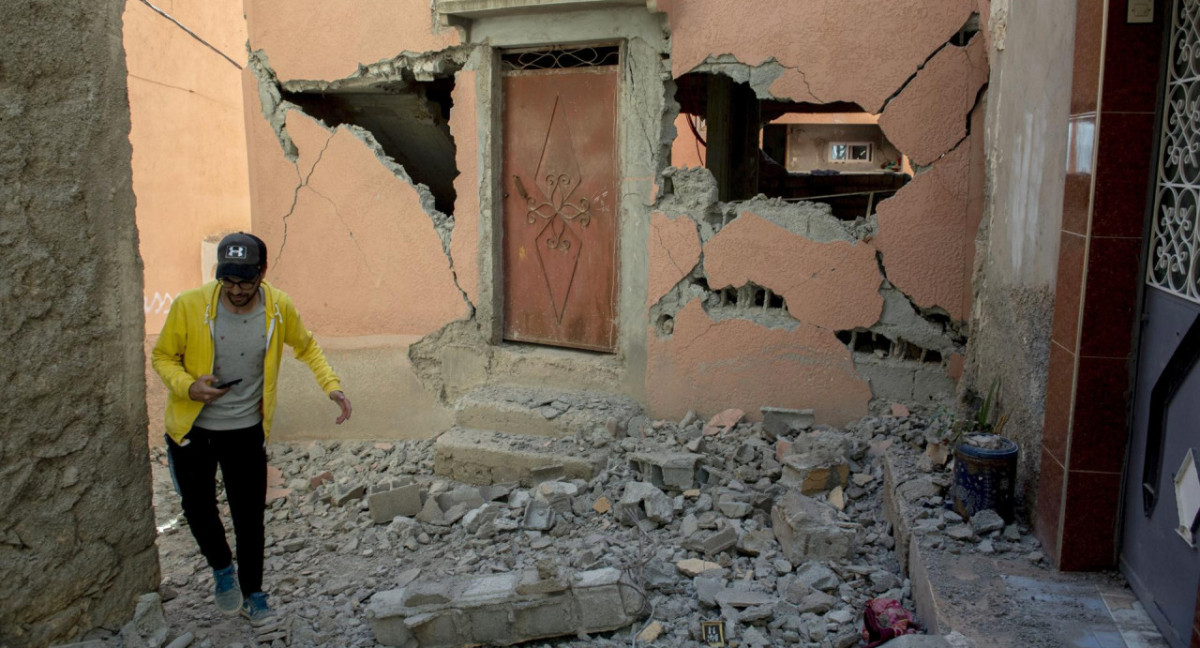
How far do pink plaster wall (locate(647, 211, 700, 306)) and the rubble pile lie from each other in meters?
0.95

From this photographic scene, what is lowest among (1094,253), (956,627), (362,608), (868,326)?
(362,608)

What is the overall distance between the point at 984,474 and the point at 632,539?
177 centimetres

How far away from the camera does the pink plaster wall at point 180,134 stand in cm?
1023

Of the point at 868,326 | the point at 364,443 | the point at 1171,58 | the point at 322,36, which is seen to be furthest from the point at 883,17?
the point at 364,443

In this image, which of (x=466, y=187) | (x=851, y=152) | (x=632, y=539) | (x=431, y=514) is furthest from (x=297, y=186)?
(x=851, y=152)

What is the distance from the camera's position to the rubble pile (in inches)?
148

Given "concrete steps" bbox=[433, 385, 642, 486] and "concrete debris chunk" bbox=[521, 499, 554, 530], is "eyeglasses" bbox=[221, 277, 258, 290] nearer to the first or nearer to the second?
"concrete debris chunk" bbox=[521, 499, 554, 530]

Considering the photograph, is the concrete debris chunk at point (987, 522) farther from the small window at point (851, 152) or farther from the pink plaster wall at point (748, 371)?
the small window at point (851, 152)

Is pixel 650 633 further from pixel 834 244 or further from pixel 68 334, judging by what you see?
pixel 834 244

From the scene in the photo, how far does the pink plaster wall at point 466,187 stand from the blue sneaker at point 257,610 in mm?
3131

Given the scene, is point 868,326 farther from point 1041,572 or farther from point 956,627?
point 956,627

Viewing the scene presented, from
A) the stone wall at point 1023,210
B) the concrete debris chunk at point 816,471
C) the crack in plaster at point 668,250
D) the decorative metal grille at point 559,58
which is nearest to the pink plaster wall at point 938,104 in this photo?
the stone wall at point 1023,210

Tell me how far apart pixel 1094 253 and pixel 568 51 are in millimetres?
4078

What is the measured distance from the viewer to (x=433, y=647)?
3754 mm
